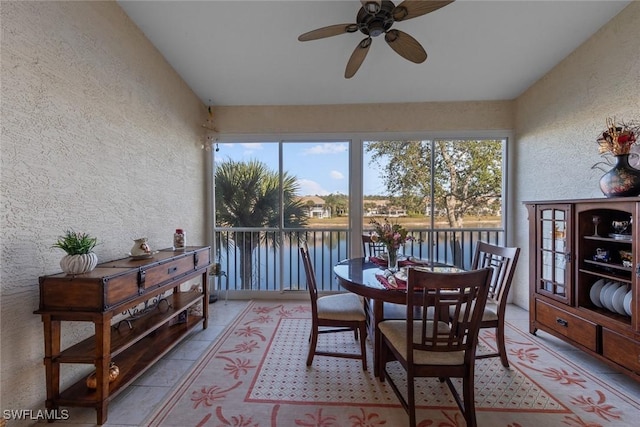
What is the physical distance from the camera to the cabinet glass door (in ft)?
8.05

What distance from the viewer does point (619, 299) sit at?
2.10m

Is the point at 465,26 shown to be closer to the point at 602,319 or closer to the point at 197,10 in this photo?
the point at 197,10

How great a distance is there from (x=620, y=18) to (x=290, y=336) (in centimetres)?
410

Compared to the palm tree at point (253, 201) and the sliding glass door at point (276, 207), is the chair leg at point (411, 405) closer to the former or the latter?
the sliding glass door at point (276, 207)

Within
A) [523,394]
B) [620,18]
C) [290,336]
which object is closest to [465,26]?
[620,18]

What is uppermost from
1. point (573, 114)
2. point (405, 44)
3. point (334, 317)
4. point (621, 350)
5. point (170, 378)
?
point (405, 44)

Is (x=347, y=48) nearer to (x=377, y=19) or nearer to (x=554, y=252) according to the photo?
(x=377, y=19)

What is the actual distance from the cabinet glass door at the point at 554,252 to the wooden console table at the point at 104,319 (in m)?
3.43

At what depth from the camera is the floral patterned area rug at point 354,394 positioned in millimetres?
1709

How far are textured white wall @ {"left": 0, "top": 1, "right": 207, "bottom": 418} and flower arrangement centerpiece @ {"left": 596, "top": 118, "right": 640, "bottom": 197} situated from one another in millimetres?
3956

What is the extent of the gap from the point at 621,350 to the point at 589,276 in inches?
23.3

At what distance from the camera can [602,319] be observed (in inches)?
83.8

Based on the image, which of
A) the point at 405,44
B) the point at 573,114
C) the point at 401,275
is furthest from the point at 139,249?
the point at 573,114

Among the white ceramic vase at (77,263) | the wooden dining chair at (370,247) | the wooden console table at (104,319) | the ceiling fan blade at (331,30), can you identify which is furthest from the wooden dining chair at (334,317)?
the ceiling fan blade at (331,30)
